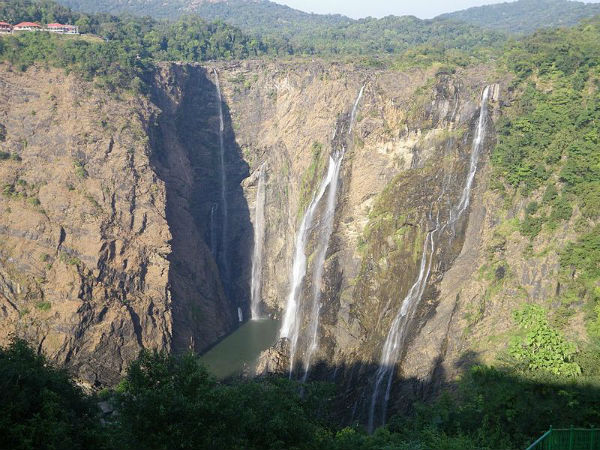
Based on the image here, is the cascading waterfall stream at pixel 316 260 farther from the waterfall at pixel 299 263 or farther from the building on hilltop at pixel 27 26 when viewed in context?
the building on hilltop at pixel 27 26

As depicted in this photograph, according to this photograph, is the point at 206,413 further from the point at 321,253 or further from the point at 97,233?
the point at 321,253

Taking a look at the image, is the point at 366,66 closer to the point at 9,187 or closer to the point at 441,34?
the point at 9,187

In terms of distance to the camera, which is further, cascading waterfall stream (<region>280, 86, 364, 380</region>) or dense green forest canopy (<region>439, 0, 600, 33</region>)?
dense green forest canopy (<region>439, 0, 600, 33</region>)

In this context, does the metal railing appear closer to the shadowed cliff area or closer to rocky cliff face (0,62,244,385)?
rocky cliff face (0,62,244,385)

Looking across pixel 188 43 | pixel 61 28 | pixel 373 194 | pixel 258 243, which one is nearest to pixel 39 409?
pixel 373 194

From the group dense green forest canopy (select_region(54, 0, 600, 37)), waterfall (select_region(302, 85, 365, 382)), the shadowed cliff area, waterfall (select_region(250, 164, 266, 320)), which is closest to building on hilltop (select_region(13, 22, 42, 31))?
the shadowed cliff area
